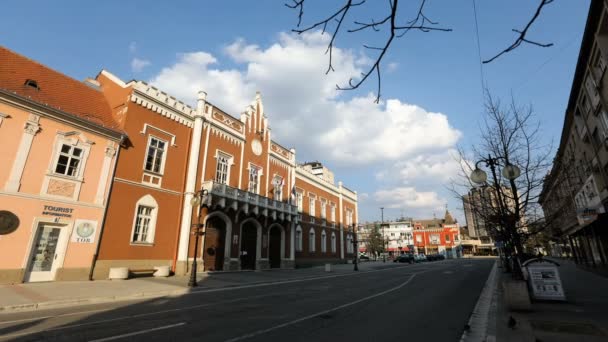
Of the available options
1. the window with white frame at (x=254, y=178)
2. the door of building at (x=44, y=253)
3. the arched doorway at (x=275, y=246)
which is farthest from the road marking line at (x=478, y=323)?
the arched doorway at (x=275, y=246)

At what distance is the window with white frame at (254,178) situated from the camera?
1032 inches

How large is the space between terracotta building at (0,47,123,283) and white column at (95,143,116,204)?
0.15ft

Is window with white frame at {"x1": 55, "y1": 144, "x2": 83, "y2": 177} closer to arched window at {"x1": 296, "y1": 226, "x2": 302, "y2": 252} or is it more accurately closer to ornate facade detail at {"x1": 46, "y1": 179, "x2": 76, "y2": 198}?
ornate facade detail at {"x1": 46, "y1": 179, "x2": 76, "y2": 198}

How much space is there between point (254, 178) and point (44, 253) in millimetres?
15592

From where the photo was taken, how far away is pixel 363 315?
7871 millimetres

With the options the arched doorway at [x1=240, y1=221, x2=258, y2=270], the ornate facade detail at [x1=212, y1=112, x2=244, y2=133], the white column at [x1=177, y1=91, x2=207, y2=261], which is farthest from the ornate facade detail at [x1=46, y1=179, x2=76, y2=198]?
the arched doorway at [x1=240, y1=221, x2=258, y2=270]

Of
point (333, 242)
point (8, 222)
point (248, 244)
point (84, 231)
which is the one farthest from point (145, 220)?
point (333, 242)

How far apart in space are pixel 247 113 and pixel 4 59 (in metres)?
15.9

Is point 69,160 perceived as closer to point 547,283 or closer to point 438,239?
point 547,283

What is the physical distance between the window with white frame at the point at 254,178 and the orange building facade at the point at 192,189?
0.10 m

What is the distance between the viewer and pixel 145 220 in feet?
58.7

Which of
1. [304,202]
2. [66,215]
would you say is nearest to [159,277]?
[66,215]

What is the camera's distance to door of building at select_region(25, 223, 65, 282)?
1331 centimetres

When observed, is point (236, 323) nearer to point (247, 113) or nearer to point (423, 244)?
point (247, 113)
